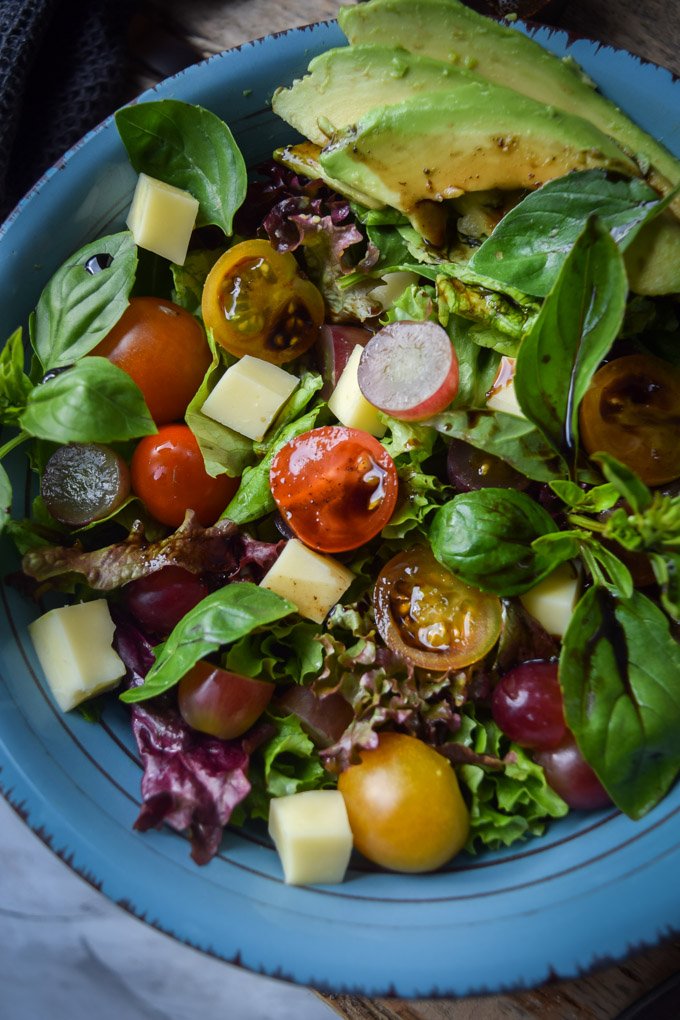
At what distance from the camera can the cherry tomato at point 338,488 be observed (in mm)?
1427

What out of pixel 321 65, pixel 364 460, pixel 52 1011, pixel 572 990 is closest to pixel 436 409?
pixel 364 460

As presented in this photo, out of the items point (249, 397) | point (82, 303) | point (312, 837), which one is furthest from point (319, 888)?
point (82, 303)

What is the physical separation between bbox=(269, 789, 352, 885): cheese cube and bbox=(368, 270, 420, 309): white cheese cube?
A: 85 cm

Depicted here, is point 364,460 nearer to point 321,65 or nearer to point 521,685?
point 521,685

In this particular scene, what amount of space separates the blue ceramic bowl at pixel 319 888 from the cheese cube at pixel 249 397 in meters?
0.37

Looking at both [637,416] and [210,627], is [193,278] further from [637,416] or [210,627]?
[637,416]

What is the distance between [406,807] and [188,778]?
0.34m

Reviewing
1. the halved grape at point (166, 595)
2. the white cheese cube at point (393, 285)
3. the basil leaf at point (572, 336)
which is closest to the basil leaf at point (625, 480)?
the basil leaf at point (572, 336)

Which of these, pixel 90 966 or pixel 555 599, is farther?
pixel 90 966

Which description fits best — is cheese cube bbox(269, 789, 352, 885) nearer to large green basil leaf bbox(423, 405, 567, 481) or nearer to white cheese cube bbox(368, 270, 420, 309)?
large green basil leaf bbox(423, 405, 567, 481)

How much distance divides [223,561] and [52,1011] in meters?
1.54

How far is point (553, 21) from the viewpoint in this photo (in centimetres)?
187

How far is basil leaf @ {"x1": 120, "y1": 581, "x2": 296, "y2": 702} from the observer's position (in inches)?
49.9

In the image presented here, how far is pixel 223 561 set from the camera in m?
1.49
